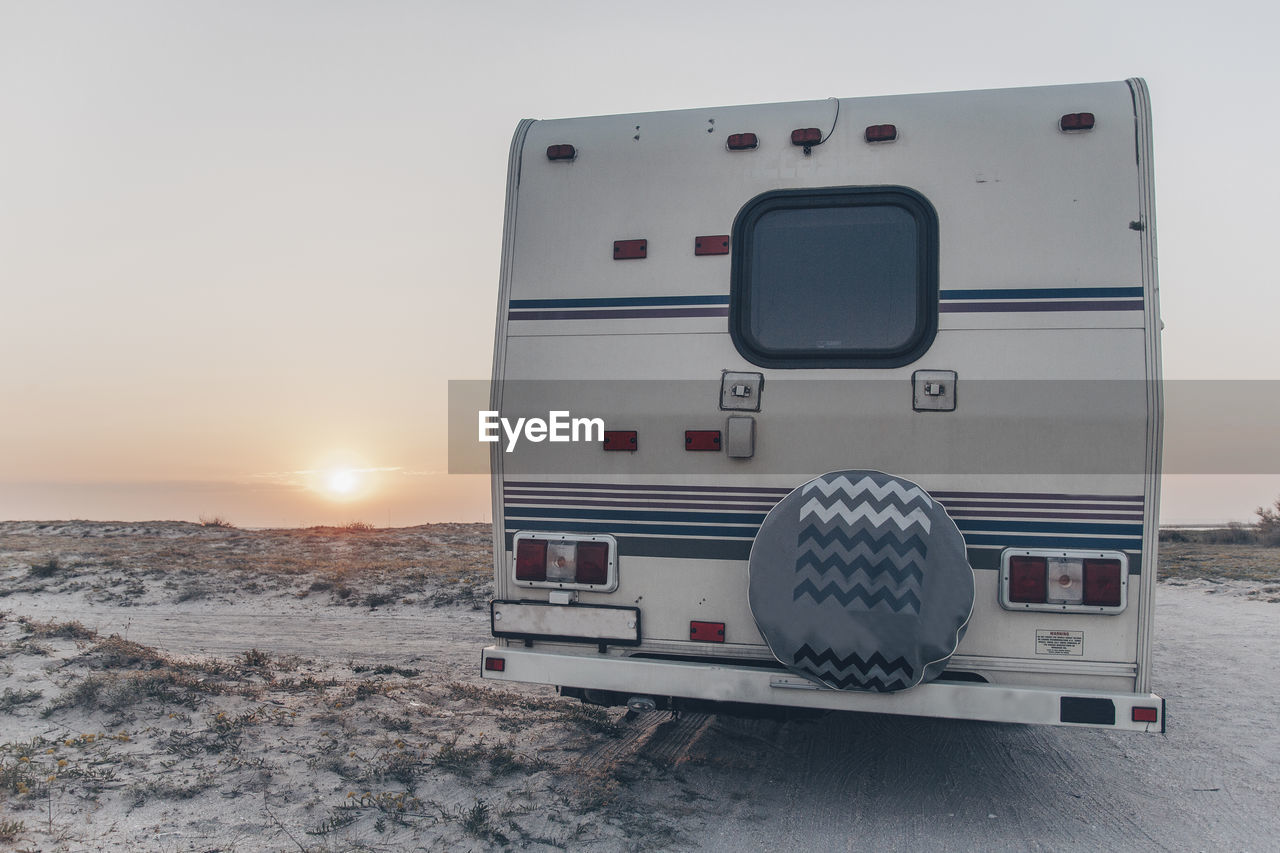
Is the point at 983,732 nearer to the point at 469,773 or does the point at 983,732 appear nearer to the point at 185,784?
the point at 469,773

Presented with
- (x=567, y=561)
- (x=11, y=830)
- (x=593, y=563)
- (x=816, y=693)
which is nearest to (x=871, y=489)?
(x=816, y=693)

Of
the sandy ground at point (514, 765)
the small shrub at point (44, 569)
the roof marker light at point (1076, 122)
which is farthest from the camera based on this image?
the small shrub at point (44, 569)

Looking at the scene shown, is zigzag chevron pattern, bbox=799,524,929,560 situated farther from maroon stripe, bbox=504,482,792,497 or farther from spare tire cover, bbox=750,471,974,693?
maroon stripe, bbox=504,482,792,497

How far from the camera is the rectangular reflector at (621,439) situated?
172 inches

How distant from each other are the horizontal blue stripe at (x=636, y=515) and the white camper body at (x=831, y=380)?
0.04 feet

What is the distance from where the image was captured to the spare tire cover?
371cm

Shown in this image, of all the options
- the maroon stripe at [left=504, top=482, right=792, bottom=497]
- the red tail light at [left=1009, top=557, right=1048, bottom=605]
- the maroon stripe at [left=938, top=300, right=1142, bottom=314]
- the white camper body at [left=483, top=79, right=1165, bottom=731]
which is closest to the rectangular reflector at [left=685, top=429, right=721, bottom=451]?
the white camper body at [left=483, top=79, right=1165, bottom=731]

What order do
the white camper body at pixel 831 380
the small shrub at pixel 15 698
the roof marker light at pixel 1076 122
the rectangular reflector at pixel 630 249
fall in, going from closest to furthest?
1. the white camper body at pixel 831 380
2. the roof marker light at pixel 1076 122
3. the rectangular reflector at pixel 630 249
4. the small shrub at pixel 15 698

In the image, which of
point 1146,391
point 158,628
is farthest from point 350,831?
point 158,628

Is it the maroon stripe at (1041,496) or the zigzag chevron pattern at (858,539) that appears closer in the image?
the zigzag chevron pattern at (858,539)

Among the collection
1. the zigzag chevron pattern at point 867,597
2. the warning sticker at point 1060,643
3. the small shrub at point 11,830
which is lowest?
the small shrub at point 11,830

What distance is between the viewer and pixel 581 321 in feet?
14.9

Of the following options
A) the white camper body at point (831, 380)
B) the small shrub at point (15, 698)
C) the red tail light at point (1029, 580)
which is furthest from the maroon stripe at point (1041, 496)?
the small shrub at point (15, 698)

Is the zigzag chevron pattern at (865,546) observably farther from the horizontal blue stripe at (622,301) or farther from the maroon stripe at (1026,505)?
the horizontal blue stripe at (622,301)
